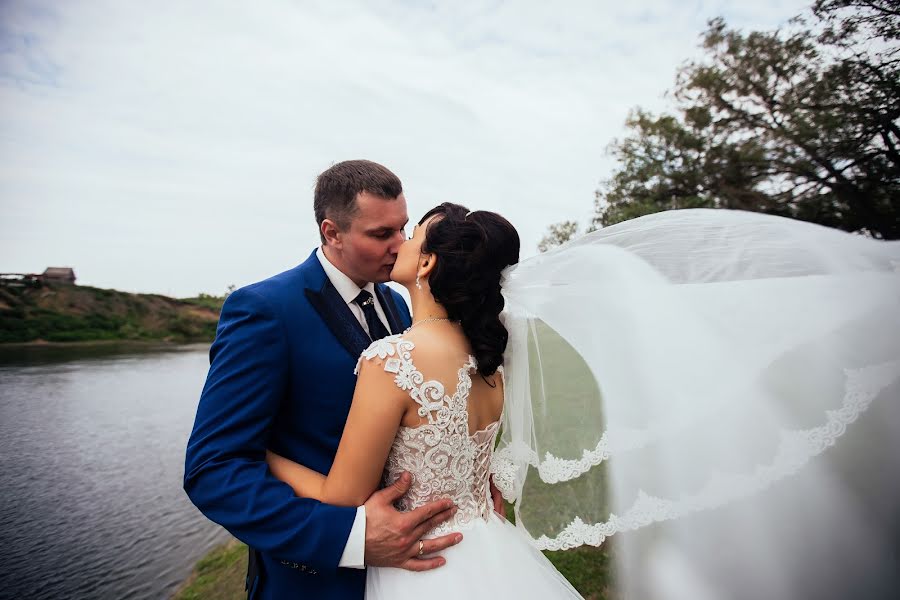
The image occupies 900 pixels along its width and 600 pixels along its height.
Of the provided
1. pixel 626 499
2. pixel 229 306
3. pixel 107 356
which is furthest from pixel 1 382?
pixel 626 499

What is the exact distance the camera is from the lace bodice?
1.54 meters

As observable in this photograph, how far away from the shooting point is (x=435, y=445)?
5.33ft

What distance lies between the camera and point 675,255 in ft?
5.82

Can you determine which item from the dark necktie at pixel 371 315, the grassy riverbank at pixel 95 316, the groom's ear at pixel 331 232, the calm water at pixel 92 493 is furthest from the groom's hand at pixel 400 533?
the grassy riverbank at pixel 95 316

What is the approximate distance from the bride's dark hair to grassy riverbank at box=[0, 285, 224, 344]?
3091cm

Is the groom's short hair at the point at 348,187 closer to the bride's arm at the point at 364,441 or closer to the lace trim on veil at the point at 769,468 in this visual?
the bride's arm at the point at 364,441

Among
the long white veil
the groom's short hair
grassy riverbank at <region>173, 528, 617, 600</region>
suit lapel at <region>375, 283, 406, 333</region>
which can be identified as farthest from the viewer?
grassy riverbank at <region>173, 528, 617, 600</region>

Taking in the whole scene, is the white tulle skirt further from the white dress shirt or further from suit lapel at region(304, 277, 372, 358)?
suit lapel at region(304, 277, 372, 358)

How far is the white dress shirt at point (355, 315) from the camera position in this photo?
147 cm

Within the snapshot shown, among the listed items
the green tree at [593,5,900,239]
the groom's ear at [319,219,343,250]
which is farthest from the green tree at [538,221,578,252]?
the groom's ear at [319,219,343,250]

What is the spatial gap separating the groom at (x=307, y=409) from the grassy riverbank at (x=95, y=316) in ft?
99.6

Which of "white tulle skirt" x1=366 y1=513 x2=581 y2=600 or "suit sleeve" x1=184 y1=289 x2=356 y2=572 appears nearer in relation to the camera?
"suit sleeve" x1=184 y1=289 x2=356 y2=572

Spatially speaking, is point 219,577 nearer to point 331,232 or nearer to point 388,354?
point 331,232

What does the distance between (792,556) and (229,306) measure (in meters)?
2.12
